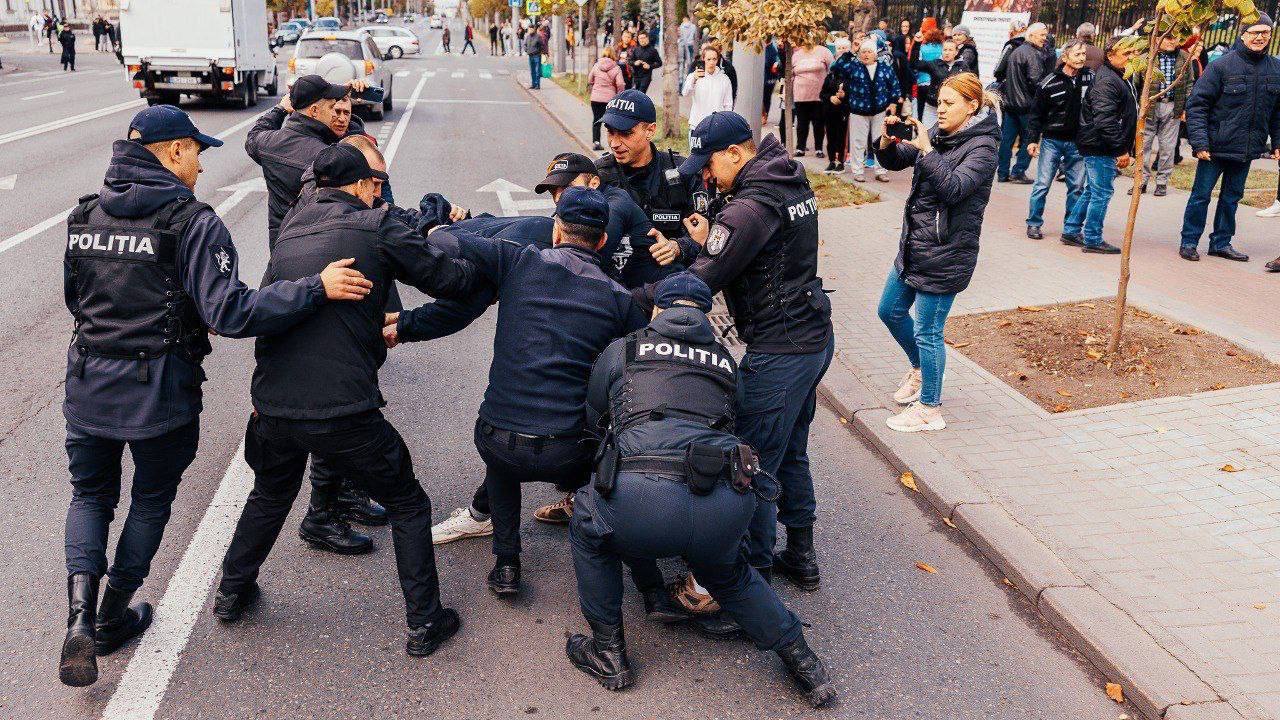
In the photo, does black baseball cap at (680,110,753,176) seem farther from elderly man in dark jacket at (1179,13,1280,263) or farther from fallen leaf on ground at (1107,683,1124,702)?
elderly man in dark jacket at (1179,13,1280,263)

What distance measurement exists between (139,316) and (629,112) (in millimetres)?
2609

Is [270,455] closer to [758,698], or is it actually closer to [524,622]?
[524,622]

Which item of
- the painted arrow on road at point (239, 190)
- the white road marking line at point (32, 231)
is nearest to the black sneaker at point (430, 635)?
the white road marking line at point (32, 231)

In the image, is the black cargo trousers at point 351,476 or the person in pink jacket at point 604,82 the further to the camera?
the person in pink jacket at point 604,82

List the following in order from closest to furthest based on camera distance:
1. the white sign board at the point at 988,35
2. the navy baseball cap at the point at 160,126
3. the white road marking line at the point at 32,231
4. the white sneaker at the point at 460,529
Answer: the navy baseball cap at the point at 160,126, the white sneaker at the point at 460,529, the white road marking line at the point at 32,231, the white sign board at the point at 988,35

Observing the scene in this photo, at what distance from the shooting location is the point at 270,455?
3988mm

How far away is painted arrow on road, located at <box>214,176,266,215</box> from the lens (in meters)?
13.0

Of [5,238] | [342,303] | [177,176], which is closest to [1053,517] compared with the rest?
[342,303]

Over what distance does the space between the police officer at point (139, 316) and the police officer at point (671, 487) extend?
3.61 feet

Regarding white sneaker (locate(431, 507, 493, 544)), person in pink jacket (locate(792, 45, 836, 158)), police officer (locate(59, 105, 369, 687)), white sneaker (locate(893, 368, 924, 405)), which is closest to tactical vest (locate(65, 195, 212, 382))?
police officer (locate(59, 105, 369, 687))

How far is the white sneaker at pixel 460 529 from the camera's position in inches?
195

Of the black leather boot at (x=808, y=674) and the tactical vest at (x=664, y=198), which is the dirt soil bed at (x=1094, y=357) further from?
the black leather boot at (x=808, y=674)

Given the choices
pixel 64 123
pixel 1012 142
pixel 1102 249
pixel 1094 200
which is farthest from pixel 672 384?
pixel 64 123

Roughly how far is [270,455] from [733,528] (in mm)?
1859
